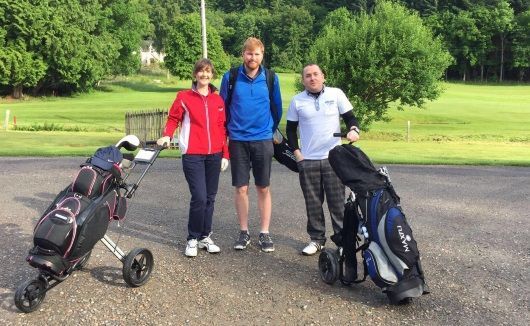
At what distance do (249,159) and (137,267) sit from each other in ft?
5.66

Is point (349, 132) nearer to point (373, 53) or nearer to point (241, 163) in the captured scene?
point (241, 163)

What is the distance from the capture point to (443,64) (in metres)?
30.9

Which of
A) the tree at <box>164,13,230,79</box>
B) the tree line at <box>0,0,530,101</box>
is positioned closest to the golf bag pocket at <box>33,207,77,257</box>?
the tree line at <box>0,0,530,101</box>

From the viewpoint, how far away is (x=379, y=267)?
410 cm

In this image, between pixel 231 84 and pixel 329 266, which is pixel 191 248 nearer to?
pixel 329 266

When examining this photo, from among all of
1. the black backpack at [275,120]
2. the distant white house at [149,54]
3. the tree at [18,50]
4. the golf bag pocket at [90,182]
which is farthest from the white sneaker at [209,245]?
the distant white house at [149,54]

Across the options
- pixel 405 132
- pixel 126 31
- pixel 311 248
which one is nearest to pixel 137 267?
pixel 311 248

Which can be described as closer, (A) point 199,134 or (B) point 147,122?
(A) point 199,134

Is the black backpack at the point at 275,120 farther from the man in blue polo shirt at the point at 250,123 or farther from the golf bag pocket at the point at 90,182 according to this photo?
the golf bag pocket at the point at 90,182

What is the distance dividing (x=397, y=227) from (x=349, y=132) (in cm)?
123

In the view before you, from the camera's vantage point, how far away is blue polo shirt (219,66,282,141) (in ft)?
17.9

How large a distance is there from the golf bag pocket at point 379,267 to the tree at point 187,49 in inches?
2735

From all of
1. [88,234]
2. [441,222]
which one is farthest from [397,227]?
[441,222]

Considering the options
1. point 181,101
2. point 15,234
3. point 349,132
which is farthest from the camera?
point 15,234
